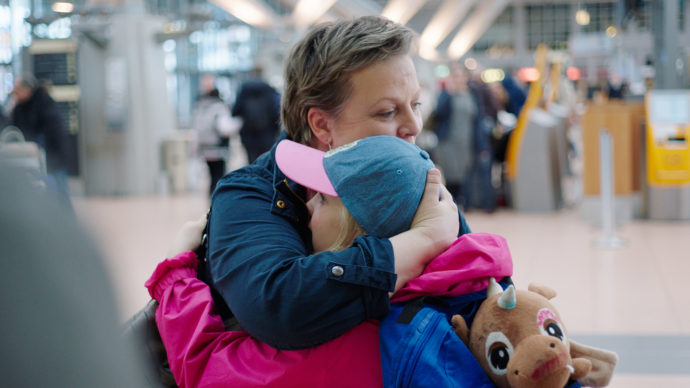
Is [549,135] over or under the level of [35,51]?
under

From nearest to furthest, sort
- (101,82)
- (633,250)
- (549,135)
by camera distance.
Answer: (633,250)
(549,135)
(101,82)

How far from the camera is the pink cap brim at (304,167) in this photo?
4.33 feet

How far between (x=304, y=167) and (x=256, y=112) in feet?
25.3

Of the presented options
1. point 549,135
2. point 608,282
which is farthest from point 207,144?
point 608,282

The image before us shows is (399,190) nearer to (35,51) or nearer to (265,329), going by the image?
(265,329)

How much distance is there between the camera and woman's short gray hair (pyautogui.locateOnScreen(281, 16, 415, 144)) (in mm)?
1375

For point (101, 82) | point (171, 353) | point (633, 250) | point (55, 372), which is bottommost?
point (633, 250)

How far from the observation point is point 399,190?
1.27 m

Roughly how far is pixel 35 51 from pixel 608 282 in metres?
11.7

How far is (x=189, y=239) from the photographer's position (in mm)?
1521

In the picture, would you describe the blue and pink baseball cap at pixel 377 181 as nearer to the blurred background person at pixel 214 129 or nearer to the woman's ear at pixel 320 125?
the woman's ear at pixel 320 125

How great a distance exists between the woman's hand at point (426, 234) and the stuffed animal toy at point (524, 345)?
107 millimetres

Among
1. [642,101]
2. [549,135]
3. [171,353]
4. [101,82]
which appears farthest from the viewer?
[101,82]

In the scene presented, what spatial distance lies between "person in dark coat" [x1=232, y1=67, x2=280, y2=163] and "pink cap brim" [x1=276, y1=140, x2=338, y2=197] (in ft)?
24.9
